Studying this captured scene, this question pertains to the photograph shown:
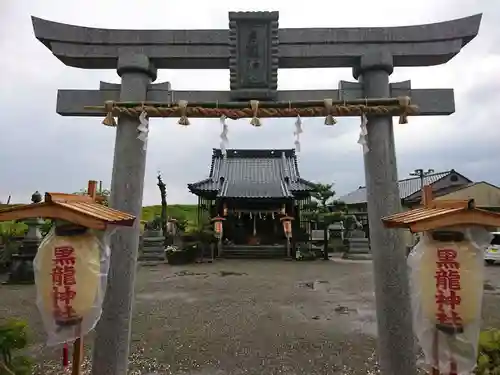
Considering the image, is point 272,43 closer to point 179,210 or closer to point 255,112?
point 255,112

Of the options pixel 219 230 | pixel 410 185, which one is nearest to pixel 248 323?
pixel 219 230

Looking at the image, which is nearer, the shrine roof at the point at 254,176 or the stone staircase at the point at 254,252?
the stone staircase at the point at 254,252

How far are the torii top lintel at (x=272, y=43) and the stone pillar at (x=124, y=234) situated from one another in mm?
276

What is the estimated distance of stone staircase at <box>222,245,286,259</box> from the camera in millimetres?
19969

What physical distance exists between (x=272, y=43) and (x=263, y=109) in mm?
917

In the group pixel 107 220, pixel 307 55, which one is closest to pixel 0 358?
pixel 107 220

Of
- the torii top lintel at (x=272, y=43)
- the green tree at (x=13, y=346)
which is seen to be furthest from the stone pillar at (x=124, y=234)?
the green tree at (x=13, y=346)

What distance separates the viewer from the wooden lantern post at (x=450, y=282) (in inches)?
94.2

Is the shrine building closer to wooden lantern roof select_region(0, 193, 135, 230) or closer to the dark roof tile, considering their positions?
the dark roof tile

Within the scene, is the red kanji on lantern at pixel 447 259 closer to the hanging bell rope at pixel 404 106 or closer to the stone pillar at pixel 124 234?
the hanging bell rope at pixel 404 106

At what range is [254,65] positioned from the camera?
13.3ft

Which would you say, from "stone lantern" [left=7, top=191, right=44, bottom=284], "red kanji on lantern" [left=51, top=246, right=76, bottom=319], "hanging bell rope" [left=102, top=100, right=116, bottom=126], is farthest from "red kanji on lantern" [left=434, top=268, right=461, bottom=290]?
"stone lantern" [left=7, top=191, right=44, bottom=284]

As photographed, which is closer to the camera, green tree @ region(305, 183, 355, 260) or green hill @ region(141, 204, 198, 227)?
green tree @ region(305, 183, 355, 260)

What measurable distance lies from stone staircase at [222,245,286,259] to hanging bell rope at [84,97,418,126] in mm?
16774
